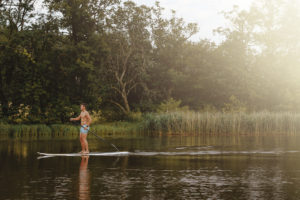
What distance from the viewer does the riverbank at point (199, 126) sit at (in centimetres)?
3356

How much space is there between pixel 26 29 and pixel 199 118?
55.5ft

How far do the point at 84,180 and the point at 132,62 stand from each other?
117 ft

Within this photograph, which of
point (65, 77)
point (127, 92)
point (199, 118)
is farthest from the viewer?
point (127, 92)

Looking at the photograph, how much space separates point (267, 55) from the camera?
5784cm

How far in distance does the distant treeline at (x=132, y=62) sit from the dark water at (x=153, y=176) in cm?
2041

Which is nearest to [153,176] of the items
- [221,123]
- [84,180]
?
[84,180]

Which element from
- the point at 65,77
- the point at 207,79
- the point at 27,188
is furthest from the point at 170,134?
the point at 27,188

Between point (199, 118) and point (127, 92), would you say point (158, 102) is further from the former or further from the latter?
point (199, 118)

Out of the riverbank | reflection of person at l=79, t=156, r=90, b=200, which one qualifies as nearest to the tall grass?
the riverbank

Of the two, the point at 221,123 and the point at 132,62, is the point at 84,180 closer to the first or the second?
the point at 221,123

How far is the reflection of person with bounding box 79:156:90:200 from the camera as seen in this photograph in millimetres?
9805

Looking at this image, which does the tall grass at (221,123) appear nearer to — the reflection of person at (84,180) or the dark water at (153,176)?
Result: the dark water at (153,176)

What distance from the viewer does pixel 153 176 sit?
1267 cm

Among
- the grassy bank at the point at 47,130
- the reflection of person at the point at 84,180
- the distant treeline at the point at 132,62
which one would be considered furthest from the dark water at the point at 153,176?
the distant treeline at the point at 132,62
